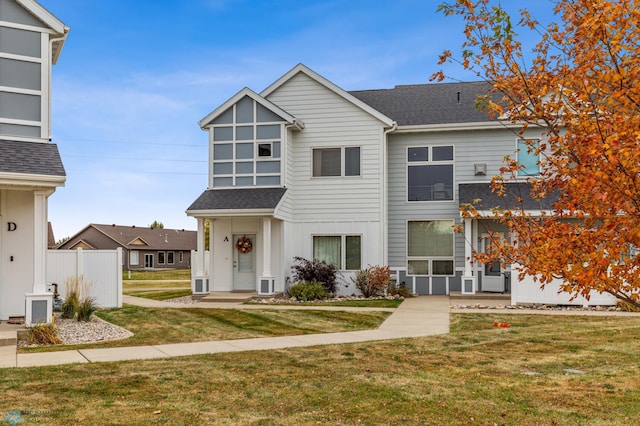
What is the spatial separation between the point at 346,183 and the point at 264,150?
3.15m

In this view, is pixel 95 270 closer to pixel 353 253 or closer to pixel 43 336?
pixel 43 336

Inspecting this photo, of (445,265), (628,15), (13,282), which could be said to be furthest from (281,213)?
(628,15)

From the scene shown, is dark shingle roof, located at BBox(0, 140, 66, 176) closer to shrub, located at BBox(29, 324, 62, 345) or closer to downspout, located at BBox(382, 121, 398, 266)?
shrub, located at BBox(29, 324, 62, 345)

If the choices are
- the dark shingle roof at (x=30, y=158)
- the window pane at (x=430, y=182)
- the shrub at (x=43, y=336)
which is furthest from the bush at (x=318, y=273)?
the shrub at (x=43, y=336)

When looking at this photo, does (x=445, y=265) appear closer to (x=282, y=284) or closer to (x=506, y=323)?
(x=282, y=284)

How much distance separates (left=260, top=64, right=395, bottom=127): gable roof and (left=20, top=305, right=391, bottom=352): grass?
26.4ft

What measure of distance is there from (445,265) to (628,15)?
17.5m

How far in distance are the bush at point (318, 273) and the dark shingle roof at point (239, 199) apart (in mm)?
2287

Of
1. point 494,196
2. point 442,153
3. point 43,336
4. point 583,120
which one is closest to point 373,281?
point 494,196

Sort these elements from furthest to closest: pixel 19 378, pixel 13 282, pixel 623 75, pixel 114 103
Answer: pixel 114 103, pixel 13 282, pixel 19 378, pixel 623 75

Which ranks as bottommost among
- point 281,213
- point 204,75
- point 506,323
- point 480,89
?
point 506,323

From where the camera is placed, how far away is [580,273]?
164 inches

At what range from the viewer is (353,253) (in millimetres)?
20953

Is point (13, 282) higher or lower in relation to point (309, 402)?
higher
